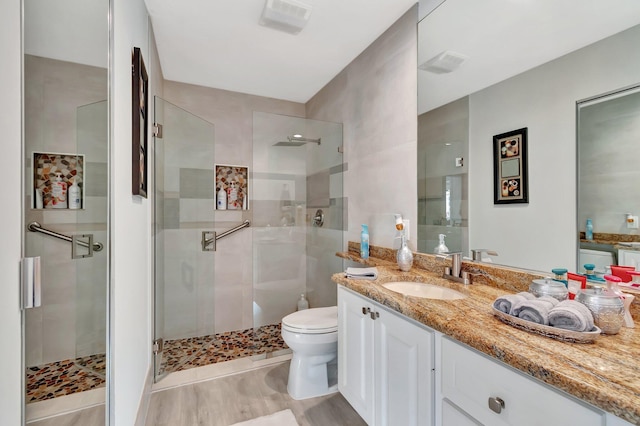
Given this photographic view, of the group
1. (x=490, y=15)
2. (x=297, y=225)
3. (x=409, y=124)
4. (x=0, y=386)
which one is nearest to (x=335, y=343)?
(x=297, y=225)

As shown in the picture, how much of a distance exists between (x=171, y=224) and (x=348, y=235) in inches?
57.8

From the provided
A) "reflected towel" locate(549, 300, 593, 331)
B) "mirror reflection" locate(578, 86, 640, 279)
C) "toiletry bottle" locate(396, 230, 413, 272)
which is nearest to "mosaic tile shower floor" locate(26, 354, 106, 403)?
"reflected towel" locate(549, 300, 593, 331)

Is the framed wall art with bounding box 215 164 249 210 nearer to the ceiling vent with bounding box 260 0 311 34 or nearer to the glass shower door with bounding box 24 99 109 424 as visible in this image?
the ceiling vent with bounding box 260 0 311 34

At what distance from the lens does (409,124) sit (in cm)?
186

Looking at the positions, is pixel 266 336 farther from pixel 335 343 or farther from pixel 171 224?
pixel 171 224

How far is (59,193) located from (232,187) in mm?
2349

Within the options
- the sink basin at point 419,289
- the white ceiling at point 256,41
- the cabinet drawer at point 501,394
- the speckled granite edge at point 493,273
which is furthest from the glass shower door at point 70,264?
the speckled granite edge at point 493,273

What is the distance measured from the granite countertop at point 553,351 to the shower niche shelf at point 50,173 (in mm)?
1107

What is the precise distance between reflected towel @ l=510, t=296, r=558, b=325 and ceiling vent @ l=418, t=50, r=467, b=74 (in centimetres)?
128

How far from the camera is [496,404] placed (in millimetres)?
771

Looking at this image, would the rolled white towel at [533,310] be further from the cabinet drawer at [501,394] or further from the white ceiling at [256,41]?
the white ceiling at [256,41]

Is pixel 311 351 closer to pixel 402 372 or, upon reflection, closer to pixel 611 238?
pixel 402 372

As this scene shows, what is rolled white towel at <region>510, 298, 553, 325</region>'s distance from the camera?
84 centimetres

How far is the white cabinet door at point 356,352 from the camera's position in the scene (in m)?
1.39
